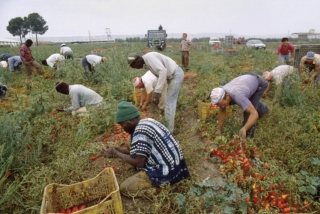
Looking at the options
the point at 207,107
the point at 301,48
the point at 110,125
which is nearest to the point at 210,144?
the point at 207,107

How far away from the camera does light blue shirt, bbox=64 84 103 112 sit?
4.69m

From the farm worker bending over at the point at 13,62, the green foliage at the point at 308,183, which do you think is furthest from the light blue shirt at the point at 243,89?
the farm worker bending over at the point at 13,62

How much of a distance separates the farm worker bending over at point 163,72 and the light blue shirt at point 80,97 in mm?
1358

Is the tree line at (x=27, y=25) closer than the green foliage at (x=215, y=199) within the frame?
No

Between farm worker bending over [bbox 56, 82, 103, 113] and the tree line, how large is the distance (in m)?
57.0

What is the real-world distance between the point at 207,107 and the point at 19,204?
10.6 ft

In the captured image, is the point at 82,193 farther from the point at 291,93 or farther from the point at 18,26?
the point at 18,26

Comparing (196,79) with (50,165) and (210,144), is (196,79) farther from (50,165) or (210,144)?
(50,165)

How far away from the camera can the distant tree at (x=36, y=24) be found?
5217 centimetres

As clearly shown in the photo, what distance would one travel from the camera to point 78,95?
4734 mm

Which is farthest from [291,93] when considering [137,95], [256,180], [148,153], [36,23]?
[36,23]

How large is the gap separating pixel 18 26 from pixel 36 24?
360 cm

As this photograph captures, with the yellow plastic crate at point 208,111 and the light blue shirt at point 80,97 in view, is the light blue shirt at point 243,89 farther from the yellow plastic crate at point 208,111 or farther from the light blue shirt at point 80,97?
the light blue shirt at point 80,97

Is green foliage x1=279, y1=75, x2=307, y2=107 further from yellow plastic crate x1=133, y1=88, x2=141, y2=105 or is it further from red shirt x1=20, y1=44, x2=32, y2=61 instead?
red shirt x1=20, y1=44, x2=32, y2=61
